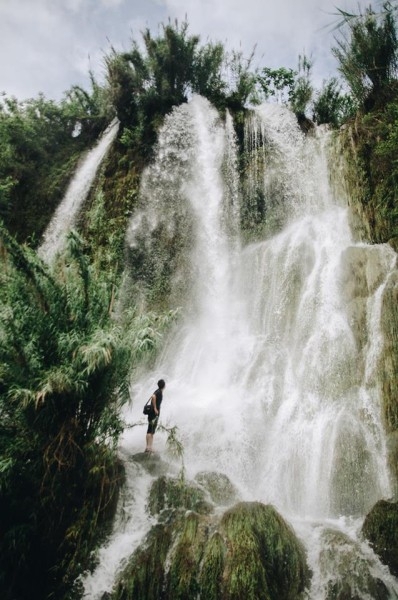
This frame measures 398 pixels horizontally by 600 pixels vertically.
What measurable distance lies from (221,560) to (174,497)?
4.17 ft

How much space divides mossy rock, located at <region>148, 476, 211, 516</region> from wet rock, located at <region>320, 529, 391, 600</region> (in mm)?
1611

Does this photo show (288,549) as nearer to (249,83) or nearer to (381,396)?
(381,396)

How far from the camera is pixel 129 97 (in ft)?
53.9

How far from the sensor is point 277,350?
9344 millimetres

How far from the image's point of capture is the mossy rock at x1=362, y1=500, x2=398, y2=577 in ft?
Answer: 16.2

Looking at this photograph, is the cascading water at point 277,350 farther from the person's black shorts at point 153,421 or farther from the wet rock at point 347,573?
the person's black shorts at point 153,421

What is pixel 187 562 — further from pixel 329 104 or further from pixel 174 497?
pixel 329 104

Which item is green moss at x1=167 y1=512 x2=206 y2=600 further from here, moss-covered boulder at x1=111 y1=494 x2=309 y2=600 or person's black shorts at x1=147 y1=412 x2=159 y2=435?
person's black shorts at x1=147 y1=412 x2=159 y2=435

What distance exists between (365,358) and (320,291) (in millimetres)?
2216

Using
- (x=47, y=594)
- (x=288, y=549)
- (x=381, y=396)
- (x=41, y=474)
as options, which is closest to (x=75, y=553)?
(x=47, y=594)

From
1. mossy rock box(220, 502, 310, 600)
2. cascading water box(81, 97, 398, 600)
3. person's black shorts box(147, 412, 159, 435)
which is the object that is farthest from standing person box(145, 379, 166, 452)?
mossy rock box(220, 502, 310, 600)

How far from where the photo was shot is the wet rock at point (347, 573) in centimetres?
461

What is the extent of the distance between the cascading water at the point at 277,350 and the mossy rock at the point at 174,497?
0.24m

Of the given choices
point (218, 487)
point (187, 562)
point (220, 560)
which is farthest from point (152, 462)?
point (220, 560)
